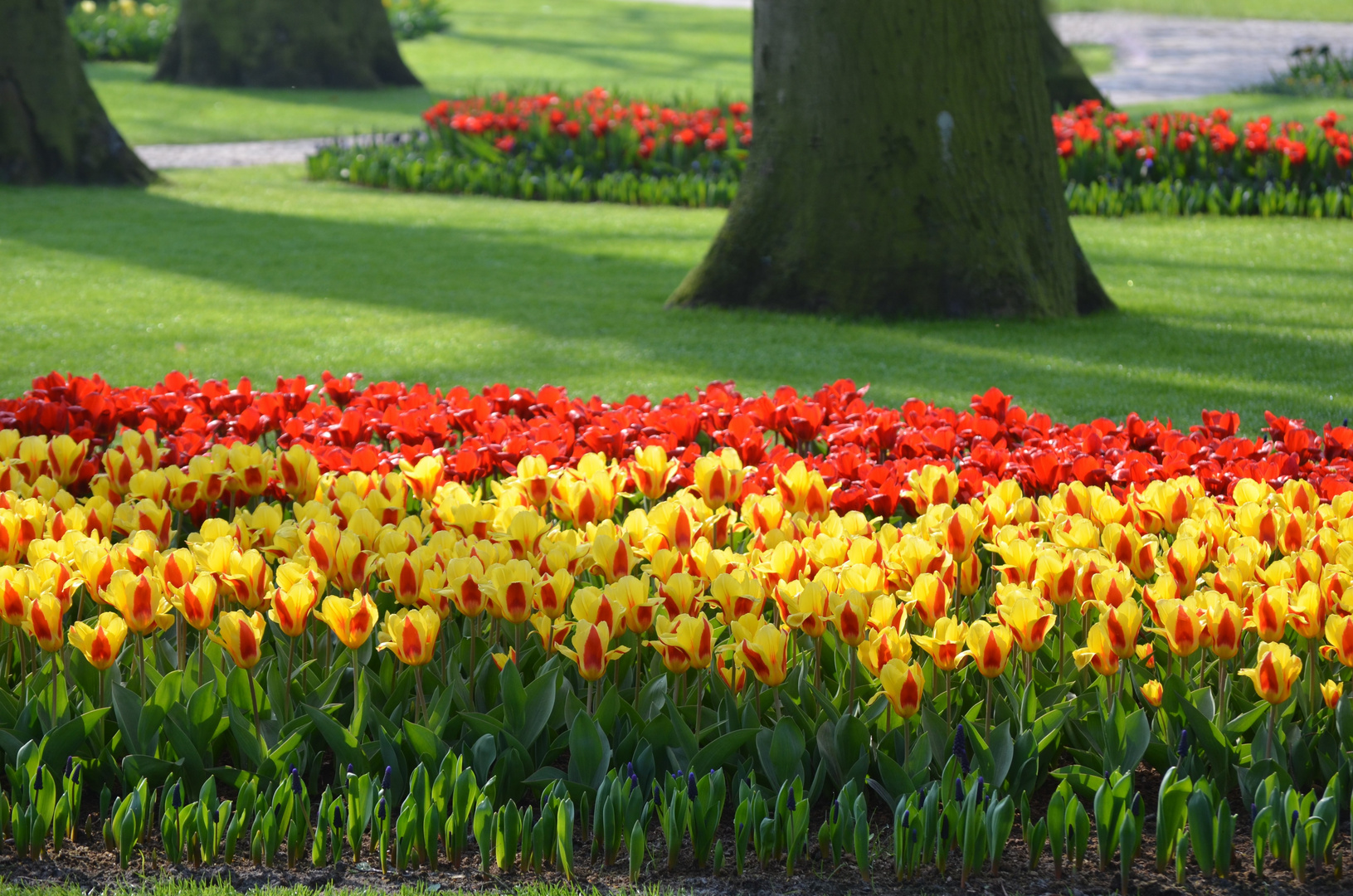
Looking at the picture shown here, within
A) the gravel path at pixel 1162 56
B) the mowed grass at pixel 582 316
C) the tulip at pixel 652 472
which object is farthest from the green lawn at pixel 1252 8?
the tulip at pixel 652 472

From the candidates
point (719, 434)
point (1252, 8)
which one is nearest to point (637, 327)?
point (719, 434)

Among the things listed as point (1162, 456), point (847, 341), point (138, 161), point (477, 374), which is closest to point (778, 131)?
point (847, 341)

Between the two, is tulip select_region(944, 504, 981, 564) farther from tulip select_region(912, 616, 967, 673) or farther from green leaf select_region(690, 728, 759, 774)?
green leaf select_region(690, 728, 759, 774)

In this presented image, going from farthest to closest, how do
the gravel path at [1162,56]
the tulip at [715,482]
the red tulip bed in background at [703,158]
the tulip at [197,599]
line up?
the gravel path at [1162,56] → the red tulip bed in background at [703,158] → the tulip at [715,482] → the tulip at [197,599]

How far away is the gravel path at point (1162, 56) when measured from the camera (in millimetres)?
17328

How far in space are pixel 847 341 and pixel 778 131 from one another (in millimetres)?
1320

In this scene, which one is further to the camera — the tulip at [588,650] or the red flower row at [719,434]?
the red flower row at [719,434]

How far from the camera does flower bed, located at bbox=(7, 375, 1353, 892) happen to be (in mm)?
2523

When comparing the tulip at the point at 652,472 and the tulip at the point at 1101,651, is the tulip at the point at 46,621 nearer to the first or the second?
the tulip at the point at 652,472

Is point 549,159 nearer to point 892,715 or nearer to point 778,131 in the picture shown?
point 778,131

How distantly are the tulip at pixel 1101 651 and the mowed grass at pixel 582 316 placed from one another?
3631 mm

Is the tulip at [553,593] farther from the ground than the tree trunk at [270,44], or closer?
closer

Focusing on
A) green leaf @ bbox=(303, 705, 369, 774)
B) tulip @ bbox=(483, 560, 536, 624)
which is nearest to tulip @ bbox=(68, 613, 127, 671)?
green leaf @ bbox=(303, 705, 369, 774)

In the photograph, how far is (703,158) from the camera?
1380cm
